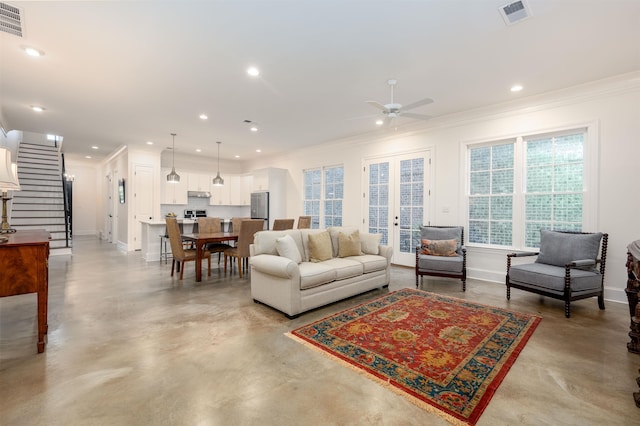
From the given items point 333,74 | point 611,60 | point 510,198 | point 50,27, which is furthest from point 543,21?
point 50,27

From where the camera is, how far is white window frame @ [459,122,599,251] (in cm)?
386

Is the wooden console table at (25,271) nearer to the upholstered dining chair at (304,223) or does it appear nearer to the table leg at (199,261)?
the table leg at (199,261)

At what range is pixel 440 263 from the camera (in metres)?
4.31

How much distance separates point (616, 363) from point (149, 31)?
4.94 metres

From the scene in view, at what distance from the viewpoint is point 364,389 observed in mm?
1910

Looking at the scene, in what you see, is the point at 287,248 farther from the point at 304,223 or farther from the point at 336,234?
the point at 304,223

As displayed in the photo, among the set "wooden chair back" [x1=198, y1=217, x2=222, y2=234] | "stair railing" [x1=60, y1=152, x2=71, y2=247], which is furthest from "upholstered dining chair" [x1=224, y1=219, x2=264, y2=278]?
"stair railing" [x1=60, y1=152, x2=71, y2=247]

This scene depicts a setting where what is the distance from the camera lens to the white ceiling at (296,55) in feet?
8.06

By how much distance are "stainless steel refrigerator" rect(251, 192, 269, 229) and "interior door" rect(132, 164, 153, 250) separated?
9.17 feet

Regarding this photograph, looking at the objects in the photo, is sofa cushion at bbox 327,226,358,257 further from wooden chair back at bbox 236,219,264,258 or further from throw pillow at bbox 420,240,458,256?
wooden chair back at bbox 236,219,264,258

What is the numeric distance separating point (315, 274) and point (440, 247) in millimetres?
2353

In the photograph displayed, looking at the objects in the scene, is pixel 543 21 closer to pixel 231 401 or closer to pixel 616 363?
pixel 616 363

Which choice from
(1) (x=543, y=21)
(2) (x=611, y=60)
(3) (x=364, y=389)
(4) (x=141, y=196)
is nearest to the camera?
(3) (x=364, y=389)

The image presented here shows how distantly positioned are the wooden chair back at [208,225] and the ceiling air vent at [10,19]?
361 cm
